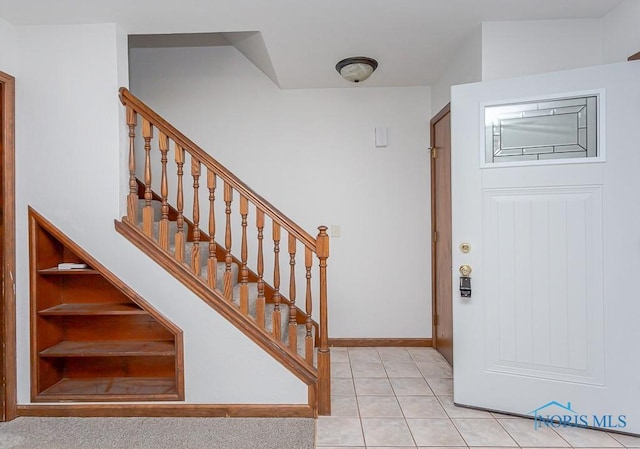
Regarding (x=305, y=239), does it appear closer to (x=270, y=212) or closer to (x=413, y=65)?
(x=270, y=212)

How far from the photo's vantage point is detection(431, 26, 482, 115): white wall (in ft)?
7.80

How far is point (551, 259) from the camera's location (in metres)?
2.09

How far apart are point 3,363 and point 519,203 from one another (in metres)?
3.23

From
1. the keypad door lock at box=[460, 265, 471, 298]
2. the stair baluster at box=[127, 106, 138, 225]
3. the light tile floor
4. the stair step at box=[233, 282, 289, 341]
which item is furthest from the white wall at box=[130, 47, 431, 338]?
the keypad door lock at box=[460, 265, 471, 298]

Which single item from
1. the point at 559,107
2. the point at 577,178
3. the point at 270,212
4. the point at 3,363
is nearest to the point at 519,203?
the point at 577,178

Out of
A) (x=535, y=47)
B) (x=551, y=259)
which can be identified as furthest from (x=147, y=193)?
(x=535, y=47)

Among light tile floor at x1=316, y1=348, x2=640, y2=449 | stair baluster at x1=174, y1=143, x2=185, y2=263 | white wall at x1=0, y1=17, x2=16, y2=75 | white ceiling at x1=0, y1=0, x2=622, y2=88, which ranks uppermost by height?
white ceiling at x1=0, y1=0, x2=622, y2=88

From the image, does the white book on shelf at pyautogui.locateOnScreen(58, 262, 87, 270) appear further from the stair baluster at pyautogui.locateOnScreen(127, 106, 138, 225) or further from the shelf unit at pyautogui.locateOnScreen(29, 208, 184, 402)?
the stair baluster at pyautogui.locateOnScreen(127, 106, 138, 225)

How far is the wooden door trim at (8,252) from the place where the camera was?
2191 millimetres

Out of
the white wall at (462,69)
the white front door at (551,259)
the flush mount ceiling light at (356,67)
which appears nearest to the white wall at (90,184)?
the white front door at (551,259)

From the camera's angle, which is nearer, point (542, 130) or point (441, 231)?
point (542, 130)

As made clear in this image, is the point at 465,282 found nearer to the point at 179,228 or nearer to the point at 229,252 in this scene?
the point at 229,252

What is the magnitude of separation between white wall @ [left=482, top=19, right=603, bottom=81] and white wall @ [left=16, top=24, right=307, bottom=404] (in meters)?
2.34

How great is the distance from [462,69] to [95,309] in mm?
2971
